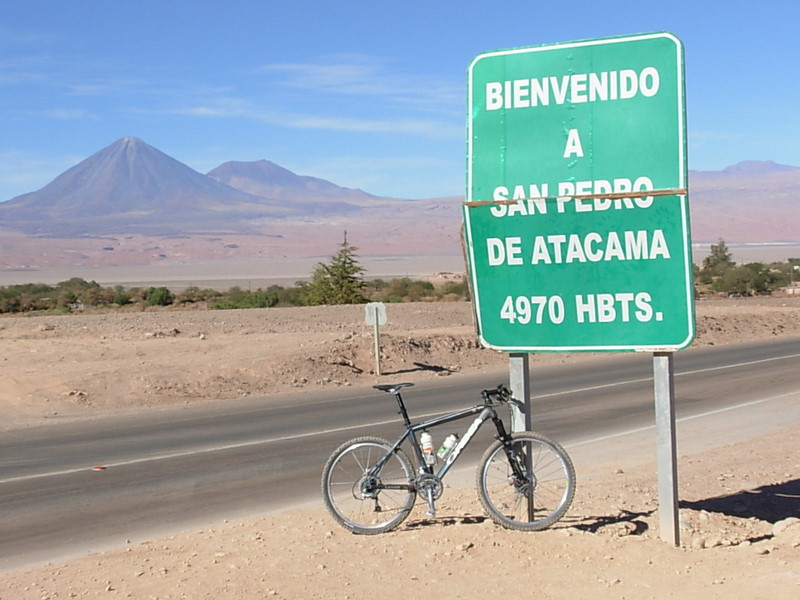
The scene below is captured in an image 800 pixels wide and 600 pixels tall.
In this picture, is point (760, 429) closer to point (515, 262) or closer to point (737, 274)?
point (515, 262)

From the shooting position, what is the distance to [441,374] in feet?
76.1

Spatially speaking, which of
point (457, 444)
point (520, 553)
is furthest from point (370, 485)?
point (520, 553)

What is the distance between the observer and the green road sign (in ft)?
23.7

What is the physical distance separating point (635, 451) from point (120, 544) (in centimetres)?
636

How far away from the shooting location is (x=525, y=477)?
7457 millimetres

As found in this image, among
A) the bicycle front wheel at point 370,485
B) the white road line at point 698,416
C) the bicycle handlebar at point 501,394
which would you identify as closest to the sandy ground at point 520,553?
the bicycle front wheel at point 370,485

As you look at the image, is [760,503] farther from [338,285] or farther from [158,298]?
[158,298]

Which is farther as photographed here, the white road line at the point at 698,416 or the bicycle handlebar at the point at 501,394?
the white road line at the point at 698,416

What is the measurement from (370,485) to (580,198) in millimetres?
2453

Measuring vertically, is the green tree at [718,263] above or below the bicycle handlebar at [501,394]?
above

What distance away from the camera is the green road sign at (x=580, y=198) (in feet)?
23.7

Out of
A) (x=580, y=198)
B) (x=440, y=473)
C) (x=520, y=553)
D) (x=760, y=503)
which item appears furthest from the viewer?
(x=760, y=503)

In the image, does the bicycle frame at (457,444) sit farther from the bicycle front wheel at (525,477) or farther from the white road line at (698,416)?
the white road line at (698,416)

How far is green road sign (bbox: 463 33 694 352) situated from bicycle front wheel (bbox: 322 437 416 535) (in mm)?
1122
